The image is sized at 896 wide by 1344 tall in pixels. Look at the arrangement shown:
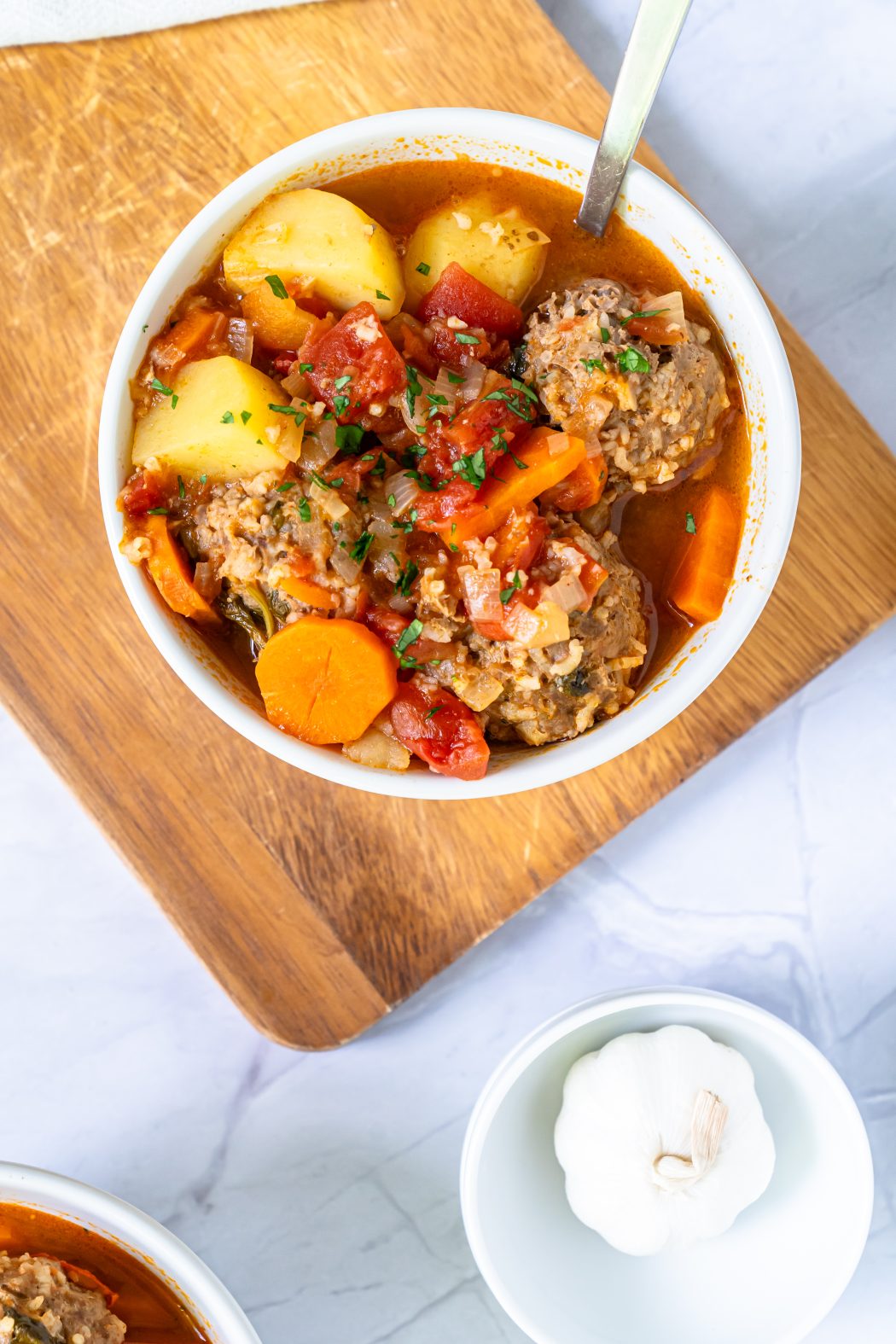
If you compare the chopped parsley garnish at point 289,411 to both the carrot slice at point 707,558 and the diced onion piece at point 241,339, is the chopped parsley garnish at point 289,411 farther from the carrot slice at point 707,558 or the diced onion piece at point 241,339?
the carrot slice at point 707,558

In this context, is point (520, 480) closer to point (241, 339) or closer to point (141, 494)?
point (241, 339)

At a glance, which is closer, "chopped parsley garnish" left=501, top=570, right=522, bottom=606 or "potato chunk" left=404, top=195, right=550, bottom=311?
"chopped parsley garnish" left=501, top=570, right=522, bottom=606

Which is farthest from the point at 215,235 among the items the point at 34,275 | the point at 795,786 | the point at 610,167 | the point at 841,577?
the point at 795,786

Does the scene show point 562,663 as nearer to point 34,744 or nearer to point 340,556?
point 340,556

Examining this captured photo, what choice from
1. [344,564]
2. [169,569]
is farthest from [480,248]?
[169,569]

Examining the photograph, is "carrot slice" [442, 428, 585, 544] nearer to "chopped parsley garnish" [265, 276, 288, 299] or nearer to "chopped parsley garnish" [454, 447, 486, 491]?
"chopped parsley garnish" [454, 447, 486, 491]

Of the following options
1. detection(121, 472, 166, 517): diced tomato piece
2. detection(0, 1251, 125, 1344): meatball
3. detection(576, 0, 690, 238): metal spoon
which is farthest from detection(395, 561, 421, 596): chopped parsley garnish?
detection(0, 1251, 125, 1344): meatball
